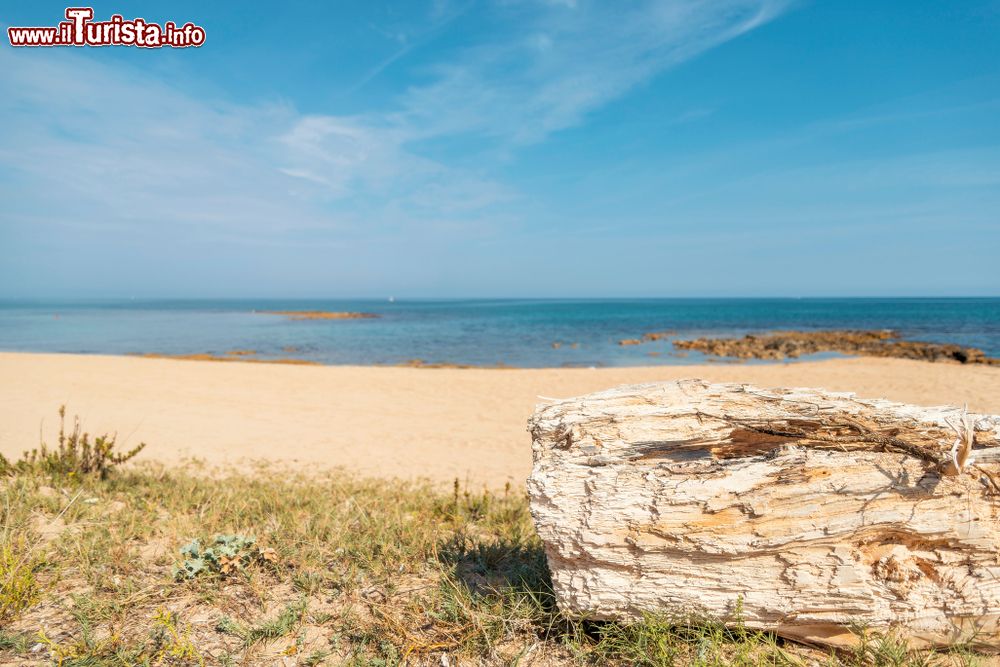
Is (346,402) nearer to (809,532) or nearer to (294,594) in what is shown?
(294,594)

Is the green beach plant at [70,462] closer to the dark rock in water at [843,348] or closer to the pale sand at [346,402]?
the pale sand at [346,402]

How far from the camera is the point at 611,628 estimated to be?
2.87 m

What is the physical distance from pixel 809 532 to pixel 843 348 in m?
34.6

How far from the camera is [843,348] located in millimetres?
31500

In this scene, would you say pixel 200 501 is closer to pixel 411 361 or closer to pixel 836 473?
pixel 836 473

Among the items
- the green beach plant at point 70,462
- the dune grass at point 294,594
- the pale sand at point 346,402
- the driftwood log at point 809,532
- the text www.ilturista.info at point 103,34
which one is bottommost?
the pale sand at point 346,402

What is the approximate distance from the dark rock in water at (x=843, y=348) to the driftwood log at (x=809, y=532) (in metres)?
27.9

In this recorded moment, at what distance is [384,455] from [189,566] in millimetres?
5603

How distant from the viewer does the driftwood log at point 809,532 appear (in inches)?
106

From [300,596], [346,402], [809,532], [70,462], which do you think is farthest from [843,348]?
[70,462]

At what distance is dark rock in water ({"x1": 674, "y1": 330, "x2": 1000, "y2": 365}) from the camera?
2562 cm

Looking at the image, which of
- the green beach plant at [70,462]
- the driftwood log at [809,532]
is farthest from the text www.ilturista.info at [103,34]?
the driftwood log at [809,532]

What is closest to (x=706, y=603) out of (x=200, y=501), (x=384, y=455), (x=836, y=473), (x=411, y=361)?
(x=836, y=473)

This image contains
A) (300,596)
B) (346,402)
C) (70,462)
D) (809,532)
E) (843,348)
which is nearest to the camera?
(809,532)
